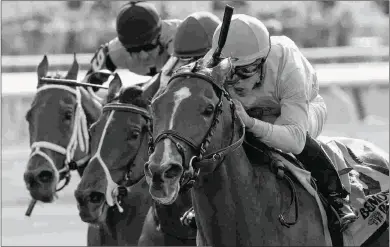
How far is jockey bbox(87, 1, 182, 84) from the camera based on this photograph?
22.2 ft

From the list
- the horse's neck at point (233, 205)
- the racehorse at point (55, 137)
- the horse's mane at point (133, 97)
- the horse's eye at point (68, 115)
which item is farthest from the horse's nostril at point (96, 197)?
the horse's neck at point (233, 205)

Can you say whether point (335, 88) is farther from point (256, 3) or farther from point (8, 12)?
point (8, 12)

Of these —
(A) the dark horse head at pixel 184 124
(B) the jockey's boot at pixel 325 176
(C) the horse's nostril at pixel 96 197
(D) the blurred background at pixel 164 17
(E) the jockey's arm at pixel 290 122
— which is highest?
(A) the dark horse head at pixel 184 124

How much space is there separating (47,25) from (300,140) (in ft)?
39.8

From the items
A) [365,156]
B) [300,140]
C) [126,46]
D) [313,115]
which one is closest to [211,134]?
[300,140]

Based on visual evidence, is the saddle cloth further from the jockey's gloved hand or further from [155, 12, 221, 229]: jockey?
[155, 12, 221, 229]: jockey

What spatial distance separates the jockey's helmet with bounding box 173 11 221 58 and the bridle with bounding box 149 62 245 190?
1.61 meters

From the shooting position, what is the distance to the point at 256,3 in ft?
54.1

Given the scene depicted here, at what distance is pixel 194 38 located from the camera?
553cm

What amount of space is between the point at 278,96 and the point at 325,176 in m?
0.47

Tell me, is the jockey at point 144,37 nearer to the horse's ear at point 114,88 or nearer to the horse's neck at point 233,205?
the horse's ear at point 114,88

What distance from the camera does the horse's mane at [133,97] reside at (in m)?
5.50

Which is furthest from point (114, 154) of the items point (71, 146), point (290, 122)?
point (290, 122)

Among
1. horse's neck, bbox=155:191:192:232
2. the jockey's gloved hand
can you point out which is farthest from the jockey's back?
horse's neck, bbox=155:191:192:232
